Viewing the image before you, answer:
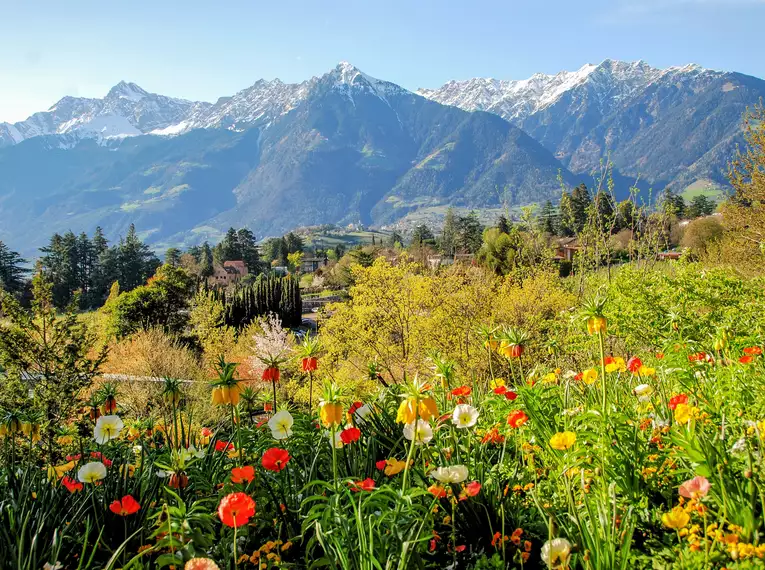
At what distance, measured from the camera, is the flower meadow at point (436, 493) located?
6.51 feet

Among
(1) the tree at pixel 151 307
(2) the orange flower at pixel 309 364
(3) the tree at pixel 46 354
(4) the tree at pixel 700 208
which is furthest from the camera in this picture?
(4) the tree at pixel 700 208

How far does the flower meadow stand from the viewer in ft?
6.51

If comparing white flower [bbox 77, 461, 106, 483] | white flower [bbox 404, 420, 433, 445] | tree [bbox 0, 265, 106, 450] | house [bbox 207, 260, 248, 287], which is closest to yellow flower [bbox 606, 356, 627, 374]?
white flower [bbox 404, 420, 433, 445]

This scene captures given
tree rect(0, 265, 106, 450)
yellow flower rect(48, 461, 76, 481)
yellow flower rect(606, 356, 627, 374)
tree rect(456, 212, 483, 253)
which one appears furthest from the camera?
tree rect(456, 212, 483, 253)

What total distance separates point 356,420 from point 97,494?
157 centimetres

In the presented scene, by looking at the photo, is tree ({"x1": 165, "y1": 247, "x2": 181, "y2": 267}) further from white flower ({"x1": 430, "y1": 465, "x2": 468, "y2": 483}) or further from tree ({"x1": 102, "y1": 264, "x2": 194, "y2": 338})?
white flower ({"x1": 430, "y1": 465, "x2": 468, "y2": 483})

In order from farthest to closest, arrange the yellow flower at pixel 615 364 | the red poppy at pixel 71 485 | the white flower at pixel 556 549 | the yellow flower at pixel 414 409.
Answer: the yellow flower at pixel 615 364, the red poppy at pixel 71 485, the yellow flower at pixel 414 409, the white flower at pixel 556 549

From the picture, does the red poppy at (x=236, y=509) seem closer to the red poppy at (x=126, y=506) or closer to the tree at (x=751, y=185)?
the red poppy at (x=126, y=506)

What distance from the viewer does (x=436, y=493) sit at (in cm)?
225

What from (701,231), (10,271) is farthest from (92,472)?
(10,271)

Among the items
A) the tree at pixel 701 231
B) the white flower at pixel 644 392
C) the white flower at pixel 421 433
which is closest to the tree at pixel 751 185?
the white flower at pixel 644 392

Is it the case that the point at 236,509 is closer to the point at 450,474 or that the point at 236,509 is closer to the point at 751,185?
the point at 450,474

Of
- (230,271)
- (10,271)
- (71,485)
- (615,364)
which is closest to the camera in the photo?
(71,485)

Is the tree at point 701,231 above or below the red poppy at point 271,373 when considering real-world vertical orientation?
below
